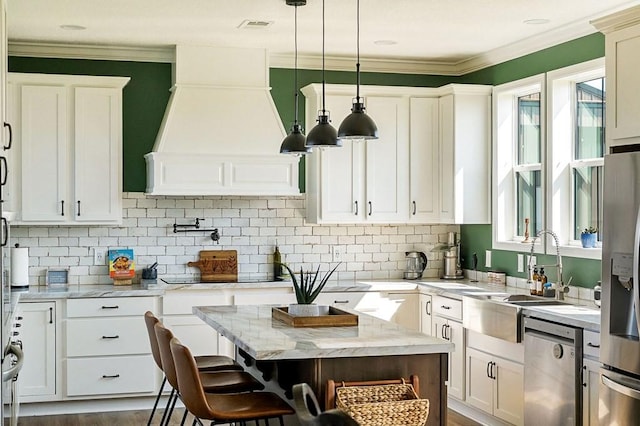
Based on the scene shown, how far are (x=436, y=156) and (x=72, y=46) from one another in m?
3.06

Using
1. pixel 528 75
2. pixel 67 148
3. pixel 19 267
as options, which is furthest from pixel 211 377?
pixel 528 75

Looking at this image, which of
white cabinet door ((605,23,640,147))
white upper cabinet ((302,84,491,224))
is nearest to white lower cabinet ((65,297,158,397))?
white upper cabinet ((302,84,491,224))

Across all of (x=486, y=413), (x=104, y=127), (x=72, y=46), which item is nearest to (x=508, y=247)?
(x=486, y=413)

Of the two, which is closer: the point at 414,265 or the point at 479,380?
the point at 479,380

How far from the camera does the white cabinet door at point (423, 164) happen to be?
741cm

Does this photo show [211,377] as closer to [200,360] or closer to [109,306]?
[200,360]

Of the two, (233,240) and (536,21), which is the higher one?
(536,21)

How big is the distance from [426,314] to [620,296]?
8.95 ft

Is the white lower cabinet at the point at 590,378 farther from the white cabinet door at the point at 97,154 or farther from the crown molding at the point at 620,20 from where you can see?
the white cabinet door at the point at 97,154

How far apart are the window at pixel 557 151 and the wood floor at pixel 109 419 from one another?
1.37 meters

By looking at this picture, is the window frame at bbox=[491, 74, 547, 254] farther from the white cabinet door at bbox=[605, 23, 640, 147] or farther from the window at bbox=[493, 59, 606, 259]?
the white cabinet door at bbox=[605, 23, 640, 147]

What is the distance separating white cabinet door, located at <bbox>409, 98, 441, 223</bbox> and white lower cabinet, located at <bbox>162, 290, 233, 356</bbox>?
1859 millimetres

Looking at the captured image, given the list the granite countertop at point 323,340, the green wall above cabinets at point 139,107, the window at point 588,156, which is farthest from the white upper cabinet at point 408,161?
the granite countertop at point 323,340

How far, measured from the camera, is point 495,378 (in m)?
6.07
